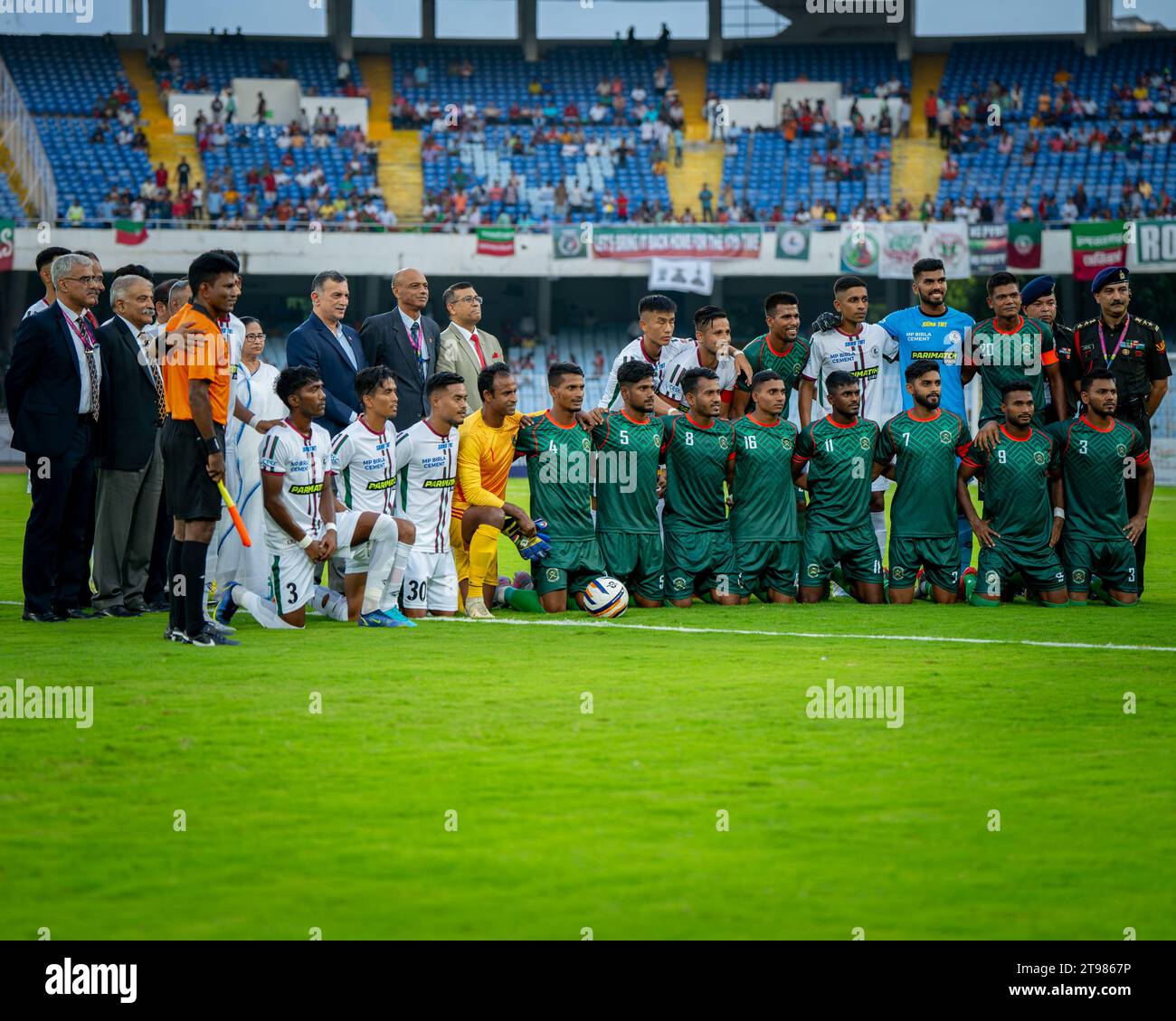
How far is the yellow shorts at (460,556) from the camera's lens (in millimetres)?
10703

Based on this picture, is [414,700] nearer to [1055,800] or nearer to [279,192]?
[1055,800]

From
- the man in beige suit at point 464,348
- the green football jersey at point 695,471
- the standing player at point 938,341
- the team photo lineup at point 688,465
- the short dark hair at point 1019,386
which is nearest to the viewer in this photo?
the team photo lineup at point 688,465

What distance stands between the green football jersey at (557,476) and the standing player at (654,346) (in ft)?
1.46

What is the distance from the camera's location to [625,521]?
11016 mm

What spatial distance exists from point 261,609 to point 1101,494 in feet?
20.2

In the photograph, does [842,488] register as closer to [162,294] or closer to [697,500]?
[697,500]

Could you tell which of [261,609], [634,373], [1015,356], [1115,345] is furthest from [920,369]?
[261,609]

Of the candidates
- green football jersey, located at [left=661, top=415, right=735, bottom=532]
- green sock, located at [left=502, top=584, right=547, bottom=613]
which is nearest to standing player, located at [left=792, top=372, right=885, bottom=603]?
green football jersey, located at [left=661, top=415, right=735, bottom=532]

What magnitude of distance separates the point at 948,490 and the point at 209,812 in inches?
290

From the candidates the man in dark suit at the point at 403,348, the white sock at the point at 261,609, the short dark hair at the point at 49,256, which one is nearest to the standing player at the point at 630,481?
the man in dark suit at the point at 403,348

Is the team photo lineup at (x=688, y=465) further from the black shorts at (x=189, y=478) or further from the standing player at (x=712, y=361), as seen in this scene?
the black shorts at (x=189, y=478)

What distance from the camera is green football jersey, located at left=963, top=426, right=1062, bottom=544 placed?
10969mm

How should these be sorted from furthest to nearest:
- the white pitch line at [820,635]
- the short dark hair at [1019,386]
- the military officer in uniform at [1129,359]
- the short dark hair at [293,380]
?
the military officer in uniform at [1129,359] < the short dark hair at [1019,386] < the short dark hair at [293,380] < the white pitch line at [820,635]

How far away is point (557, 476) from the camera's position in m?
10.8
